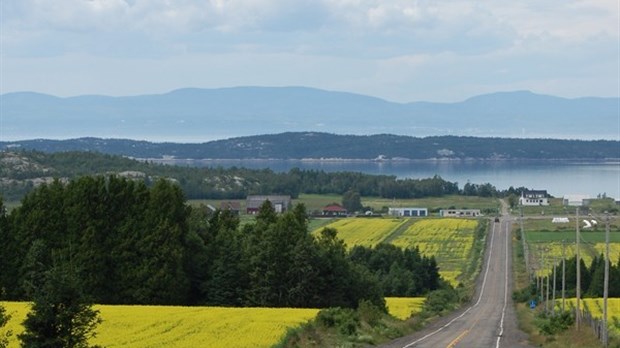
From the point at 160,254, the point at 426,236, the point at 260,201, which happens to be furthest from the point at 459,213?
the point at 160,254

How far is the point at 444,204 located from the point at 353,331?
128701mm

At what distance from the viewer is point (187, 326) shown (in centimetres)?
2900

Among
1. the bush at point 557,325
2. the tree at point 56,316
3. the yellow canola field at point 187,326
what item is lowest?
the bush at point 557,325

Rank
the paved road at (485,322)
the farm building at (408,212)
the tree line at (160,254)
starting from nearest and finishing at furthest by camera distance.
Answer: the paved road at (485,322), the tree line at (160,254), the farm building at (408,212)

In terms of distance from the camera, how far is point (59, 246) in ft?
148

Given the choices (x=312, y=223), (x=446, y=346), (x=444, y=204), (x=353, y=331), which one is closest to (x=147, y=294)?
(x=353, y=331)

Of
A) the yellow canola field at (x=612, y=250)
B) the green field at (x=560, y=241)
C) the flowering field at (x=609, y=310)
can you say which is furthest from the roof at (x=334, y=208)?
the flowering field at (x=609, y=310)

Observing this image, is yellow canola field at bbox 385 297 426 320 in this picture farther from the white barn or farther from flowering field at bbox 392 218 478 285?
the white barn

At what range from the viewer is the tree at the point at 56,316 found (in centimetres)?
1881

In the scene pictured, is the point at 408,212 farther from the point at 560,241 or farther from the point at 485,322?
the point at 485,322

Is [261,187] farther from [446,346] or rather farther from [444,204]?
[446,346]

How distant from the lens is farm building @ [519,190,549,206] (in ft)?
511

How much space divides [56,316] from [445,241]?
8283 centimetres

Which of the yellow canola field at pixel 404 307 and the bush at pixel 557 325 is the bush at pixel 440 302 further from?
the bush at pixel 557 325
